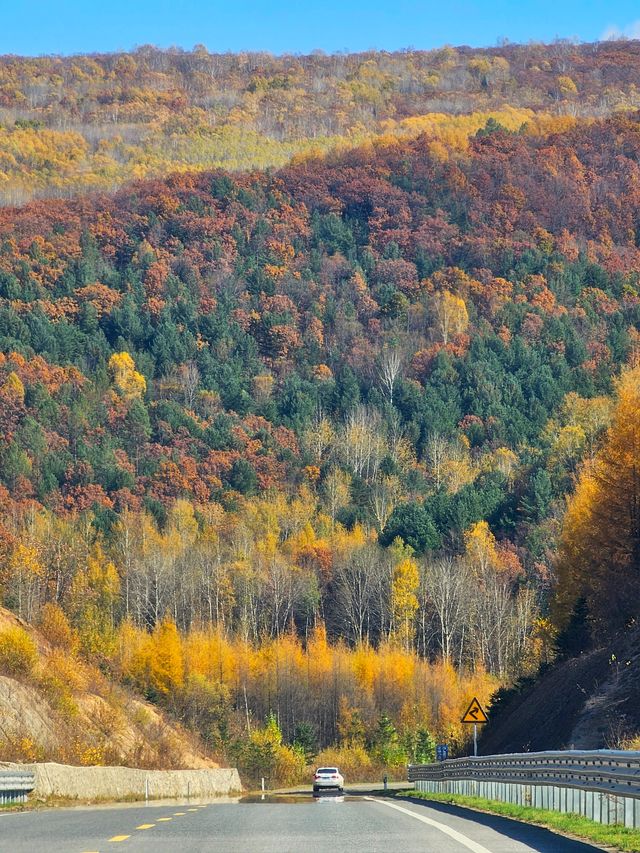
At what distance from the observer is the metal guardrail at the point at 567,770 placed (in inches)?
763

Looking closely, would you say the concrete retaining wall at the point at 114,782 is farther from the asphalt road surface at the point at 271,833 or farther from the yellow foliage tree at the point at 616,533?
the yellow foliage tree at the point at 616,533

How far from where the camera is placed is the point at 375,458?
180 meters

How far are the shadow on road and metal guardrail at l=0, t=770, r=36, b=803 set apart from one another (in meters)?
7.73

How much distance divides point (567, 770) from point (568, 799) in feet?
2.71

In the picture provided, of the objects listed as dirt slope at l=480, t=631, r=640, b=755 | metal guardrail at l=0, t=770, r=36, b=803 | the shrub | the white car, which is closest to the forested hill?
dirt slope at l=480, t=631, r=640, b=755

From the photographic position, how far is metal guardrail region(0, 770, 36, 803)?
27.6m

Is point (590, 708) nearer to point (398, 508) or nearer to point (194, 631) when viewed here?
point (194, 631)

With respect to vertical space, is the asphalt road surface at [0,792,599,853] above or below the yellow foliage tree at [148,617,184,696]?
below

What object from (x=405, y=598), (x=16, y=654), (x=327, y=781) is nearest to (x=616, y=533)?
(x=327, y=781)

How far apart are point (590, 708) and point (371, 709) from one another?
68.6 meters

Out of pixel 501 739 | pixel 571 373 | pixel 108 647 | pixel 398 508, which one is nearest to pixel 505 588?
pixel 398 508

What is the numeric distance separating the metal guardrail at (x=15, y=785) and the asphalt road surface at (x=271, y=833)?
5.85 feet

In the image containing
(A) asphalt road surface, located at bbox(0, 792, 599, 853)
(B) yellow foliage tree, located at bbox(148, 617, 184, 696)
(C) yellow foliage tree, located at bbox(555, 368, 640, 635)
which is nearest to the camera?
(A) asphalt road surface, located at bbox(0, 792, 599, 853)

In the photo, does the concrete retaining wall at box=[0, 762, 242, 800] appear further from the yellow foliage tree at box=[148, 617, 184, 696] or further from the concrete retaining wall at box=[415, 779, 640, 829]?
the yellow foliage tree at box=[148, 617, 184, 696]
